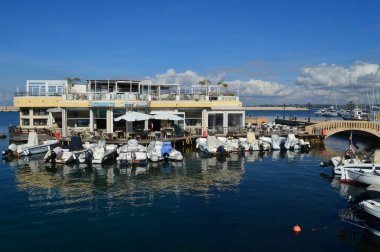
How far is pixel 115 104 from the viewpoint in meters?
48.3

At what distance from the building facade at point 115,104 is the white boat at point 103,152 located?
802cm

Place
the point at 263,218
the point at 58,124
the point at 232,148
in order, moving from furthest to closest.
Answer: the point at 58,124
the point at 232,148
the point at 263,218

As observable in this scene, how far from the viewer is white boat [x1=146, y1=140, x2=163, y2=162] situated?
122 feet

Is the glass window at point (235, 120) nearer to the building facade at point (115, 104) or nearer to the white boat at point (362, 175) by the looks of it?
the building facade at point (115, 104)

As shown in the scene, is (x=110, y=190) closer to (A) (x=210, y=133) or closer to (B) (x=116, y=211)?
(B) (x=116, y=211)

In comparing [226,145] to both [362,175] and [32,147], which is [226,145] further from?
[32,147]

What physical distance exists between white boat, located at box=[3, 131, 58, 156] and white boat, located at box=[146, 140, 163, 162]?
1398 centimetres

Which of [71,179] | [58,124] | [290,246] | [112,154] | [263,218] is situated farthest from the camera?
[58,124]

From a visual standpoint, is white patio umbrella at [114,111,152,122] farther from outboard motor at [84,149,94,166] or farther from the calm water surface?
the calm water surface

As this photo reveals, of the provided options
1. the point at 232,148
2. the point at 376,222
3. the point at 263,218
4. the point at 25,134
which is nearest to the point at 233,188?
the point at 263,218

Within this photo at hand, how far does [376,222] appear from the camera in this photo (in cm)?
1722

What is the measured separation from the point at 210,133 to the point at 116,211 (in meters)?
30.4

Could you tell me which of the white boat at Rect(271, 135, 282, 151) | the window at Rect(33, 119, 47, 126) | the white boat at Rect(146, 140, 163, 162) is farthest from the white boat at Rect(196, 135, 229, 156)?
the window at Rect(33, 119, 47, 126)

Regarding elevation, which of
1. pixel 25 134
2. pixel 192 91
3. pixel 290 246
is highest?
pixel 192 91
